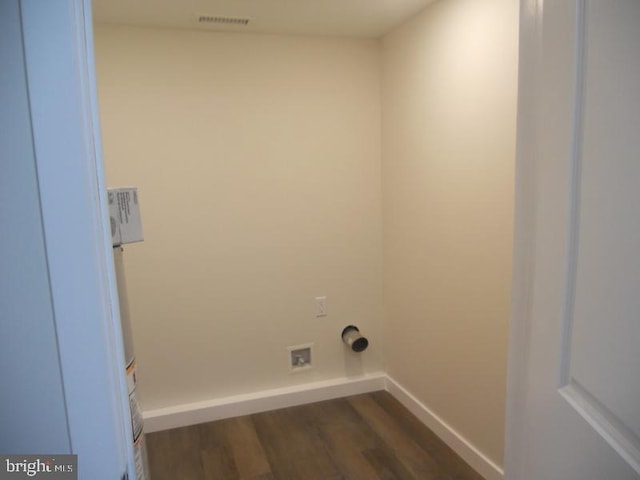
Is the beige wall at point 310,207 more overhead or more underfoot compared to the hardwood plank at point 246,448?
more overhead

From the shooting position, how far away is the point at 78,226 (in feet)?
2.21

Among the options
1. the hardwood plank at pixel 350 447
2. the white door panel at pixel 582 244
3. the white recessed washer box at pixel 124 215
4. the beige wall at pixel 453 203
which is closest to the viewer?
the white door panel at pixel 582 244

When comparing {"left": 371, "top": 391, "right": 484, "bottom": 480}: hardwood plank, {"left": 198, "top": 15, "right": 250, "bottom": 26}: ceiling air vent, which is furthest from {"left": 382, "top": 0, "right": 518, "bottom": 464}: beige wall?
{"left": 198, "top": 15, "right": 250, "bottom": 26}: ceiling air vent

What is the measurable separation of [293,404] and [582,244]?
8.02ft

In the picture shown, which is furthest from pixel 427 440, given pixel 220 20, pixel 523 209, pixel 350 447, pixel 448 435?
pixel 220 20

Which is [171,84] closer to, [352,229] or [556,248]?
[352,229]

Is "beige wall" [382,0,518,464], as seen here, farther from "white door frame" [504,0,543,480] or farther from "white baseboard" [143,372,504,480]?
"white door frame" [504,0,543,480]

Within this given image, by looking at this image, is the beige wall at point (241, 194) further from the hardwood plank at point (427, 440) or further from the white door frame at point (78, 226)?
the white door frame at point (78, 226)

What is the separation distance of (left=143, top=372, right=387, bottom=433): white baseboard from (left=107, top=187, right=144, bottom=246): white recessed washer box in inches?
69.8

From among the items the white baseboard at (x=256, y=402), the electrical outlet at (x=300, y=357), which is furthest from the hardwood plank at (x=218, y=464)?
the electrical outlet at (x=300, y=357)

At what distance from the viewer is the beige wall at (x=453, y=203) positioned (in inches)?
74.8

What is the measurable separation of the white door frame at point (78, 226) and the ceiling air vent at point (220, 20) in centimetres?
176

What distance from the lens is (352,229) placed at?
285 centimetres

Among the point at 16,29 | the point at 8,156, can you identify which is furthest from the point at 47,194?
the point at 16,29
